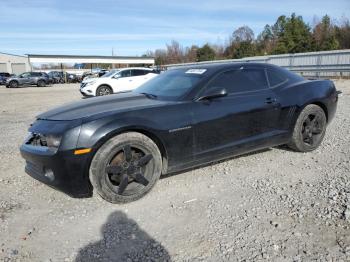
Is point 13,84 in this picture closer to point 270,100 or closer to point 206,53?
point 270,100

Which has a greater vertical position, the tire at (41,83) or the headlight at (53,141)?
the headlight at (53,141)

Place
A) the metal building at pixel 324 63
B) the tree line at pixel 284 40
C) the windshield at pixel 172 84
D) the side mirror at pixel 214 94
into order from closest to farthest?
the side mirror at pixel 214 94
the windshield at pixel 172 84
the metal building at pixel 324 63
the tree line at pixel 284 40

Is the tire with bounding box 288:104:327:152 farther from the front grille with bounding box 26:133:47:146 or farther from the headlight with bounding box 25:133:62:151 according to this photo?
the front grille with bounding box 26:133:47:146

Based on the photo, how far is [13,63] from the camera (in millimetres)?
51188

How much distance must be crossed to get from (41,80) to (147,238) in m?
31.7

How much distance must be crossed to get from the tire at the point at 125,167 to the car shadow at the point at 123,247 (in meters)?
0.44

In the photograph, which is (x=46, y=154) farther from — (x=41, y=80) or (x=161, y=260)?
(x=41, y=80)

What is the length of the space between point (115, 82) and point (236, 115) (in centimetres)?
1168

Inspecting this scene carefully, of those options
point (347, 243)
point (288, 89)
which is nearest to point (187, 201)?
point (347, 243)

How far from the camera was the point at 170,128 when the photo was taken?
3.67m

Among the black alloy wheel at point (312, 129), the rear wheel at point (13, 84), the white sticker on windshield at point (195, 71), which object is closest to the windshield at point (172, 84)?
the white sticker on windshield at point (195, 71)

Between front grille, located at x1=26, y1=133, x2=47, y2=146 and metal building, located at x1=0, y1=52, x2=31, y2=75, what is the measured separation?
52624mm

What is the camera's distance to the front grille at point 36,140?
353 centimetres

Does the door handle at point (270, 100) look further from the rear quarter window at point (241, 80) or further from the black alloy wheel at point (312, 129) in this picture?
the black alloy wheel at point (312, 129)
